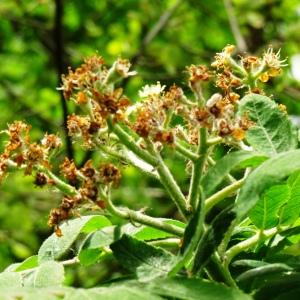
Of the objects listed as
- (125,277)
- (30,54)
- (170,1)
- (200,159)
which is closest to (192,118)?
(200,159)

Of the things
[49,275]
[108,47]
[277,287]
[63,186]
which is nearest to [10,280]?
[49,275]

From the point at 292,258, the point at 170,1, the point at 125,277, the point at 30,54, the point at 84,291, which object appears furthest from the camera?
the point at 170,1

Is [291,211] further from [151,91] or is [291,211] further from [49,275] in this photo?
[49,275]

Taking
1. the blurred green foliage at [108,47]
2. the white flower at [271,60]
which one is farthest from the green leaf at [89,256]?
the blurred green foliage at [108,47]

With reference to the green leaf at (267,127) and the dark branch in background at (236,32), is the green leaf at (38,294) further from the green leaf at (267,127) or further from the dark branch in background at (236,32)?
the dark branch in background at (236,32)

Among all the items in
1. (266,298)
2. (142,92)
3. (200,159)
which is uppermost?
(142,92)

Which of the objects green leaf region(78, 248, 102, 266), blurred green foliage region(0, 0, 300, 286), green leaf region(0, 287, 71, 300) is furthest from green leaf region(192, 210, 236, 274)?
blurred green foliage region(0, 0, 300, 286)

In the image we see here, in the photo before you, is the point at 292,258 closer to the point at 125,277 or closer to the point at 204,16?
the point at 125,277
